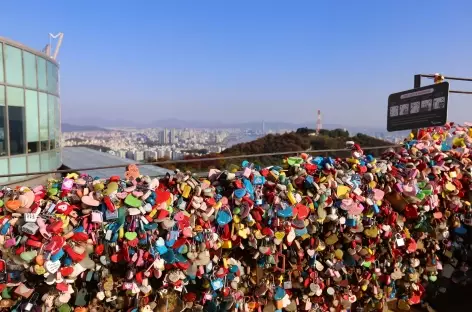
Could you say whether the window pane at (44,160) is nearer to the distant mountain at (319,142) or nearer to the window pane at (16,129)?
the window pane at (16,129)

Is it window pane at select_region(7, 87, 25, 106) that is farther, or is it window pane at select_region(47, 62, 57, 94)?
window pane at select_region(47, 62, 57, 94)

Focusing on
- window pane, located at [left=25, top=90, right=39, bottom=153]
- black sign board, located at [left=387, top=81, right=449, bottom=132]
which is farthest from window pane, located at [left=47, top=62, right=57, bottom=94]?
black sign board, located at [left=387, top=81, right=449, bottom=132]

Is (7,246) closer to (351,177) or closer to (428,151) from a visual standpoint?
(351,177)

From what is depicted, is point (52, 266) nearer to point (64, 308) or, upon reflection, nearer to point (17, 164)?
point (64, 308)

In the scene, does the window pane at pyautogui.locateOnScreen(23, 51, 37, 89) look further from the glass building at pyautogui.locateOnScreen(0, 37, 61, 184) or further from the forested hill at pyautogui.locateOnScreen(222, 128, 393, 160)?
the forested hill at pyautogui.locateOnScreen(222, 128, 393, 160)

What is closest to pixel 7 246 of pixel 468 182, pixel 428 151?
pixel 428 151

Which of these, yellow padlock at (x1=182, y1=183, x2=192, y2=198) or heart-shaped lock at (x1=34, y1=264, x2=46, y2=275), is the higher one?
yellow padlock at (x1=182, y1=183, x2=192, y2=198)
